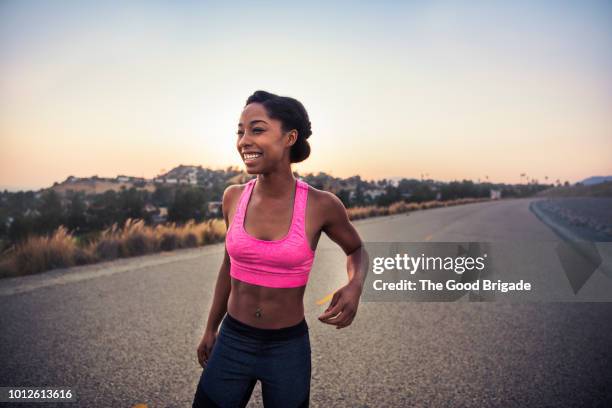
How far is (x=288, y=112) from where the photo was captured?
5.83 ft

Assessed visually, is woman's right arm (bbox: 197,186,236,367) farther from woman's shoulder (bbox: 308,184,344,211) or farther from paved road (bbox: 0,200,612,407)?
paved road (bbox: 0,200,612,407)

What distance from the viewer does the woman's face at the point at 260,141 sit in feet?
5.63

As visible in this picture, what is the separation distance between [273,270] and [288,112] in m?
0.73

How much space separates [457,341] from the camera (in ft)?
14.8

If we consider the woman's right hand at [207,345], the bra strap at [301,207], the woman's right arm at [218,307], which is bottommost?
the woman's right hand at [207,345]

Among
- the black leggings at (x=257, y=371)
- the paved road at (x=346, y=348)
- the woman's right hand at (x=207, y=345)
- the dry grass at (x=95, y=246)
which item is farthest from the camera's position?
the dry grass at (x=95, y=246)

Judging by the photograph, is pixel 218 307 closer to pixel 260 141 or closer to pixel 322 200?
pixel 322 200

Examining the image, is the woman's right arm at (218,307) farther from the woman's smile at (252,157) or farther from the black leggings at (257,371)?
the woman's smile at (252,157)

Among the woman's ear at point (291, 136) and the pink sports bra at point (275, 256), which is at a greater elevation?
the woman's ear at point (291, 136)

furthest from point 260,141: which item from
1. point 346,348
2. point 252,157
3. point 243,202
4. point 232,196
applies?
point 346,348

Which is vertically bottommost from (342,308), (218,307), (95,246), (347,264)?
(95,246)

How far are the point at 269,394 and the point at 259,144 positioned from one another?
108 centimetres

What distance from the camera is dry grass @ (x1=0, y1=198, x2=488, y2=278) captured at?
25.6 feet

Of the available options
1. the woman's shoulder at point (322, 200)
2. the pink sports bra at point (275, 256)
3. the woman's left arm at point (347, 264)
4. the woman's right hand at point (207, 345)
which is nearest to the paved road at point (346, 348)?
the woman's right hand at point (207, 345)
